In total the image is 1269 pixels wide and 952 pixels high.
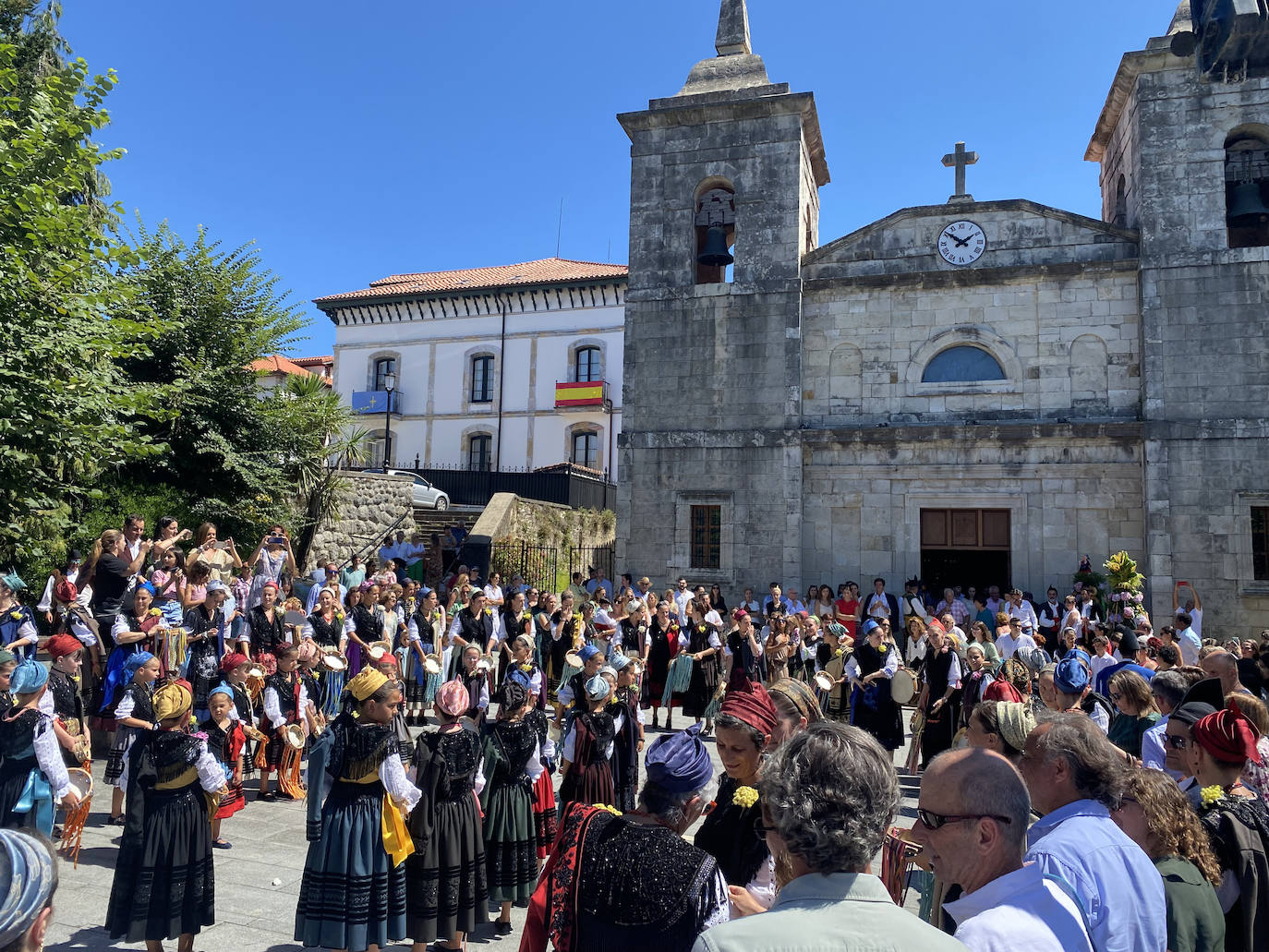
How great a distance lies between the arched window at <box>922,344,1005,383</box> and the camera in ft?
61.0

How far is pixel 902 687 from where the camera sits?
29.9 ft

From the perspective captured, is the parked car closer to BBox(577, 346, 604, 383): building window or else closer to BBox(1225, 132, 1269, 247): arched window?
BBox(577, 346, 604, 383): building window

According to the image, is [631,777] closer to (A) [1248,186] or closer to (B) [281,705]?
(B) [281,705]

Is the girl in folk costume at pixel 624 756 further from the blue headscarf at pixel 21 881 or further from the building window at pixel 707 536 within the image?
the building window at pixel 707 536

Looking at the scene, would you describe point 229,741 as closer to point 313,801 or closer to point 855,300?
point 313,801

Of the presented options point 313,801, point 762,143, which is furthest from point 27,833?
point 762,143

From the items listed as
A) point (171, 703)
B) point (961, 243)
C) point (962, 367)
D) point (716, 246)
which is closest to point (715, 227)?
point (716, 246)

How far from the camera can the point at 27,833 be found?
6.72 ft

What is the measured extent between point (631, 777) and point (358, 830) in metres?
2.59

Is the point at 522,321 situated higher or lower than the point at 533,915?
higher

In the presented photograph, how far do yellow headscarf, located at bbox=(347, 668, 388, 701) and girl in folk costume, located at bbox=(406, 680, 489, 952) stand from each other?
552mm

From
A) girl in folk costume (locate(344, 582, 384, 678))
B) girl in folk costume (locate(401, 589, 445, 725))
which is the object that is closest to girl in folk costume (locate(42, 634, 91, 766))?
girl in folk costume (locate(344, 582, 384, 678))

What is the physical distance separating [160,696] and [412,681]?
699cm

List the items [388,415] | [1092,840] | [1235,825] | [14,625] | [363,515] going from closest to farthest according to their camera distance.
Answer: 1. [1092,840]
2. [1235,825]
3. [14,625]
4. [363,515]
5. [388,415]
